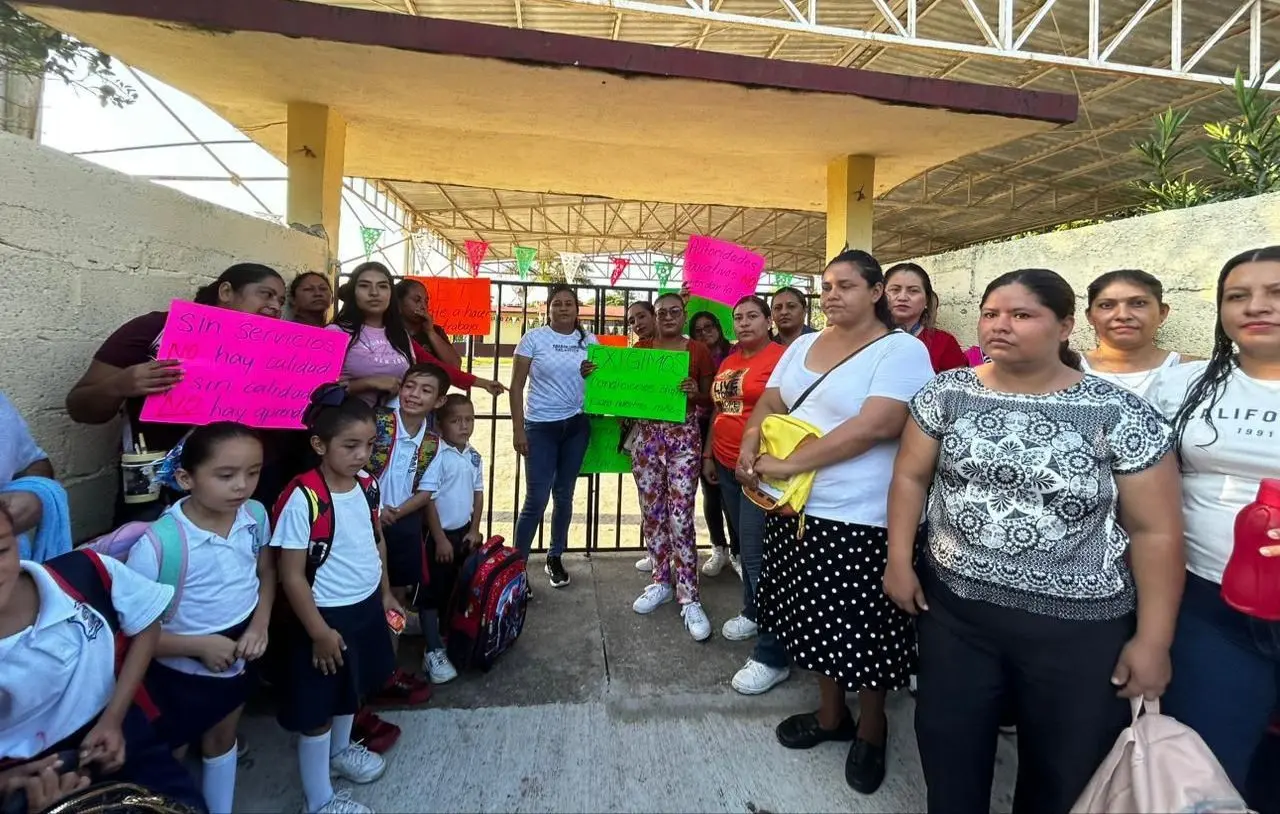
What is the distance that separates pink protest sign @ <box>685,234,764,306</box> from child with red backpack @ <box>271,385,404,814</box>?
2.25 m

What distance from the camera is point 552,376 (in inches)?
131

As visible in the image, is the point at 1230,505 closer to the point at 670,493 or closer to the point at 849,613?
the point at 849,613

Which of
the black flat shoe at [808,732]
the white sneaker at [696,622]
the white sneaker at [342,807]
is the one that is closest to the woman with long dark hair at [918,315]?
the black flat shoe at [808,732]

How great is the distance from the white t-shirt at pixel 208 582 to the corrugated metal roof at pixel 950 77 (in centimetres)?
269

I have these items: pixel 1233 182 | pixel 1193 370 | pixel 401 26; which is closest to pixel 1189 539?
pixel 1193 370

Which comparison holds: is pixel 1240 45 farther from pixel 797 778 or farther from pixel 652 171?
pixel 797 778

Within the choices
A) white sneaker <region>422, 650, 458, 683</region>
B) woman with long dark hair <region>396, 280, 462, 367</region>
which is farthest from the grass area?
white sneaker <region>422, 650, 458, 683</region>

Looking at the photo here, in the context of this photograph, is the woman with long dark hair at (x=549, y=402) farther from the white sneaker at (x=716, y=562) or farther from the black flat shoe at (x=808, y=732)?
the black flat shoe at (x=808, y=732)

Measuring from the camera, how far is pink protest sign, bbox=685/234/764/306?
3.55 m

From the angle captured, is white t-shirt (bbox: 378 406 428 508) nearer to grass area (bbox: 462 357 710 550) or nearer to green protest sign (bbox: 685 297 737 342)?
A: grass area (bbox: 462 357 710 550)

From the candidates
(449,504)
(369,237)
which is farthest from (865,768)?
(369,237)

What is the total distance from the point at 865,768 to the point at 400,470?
2.14 m

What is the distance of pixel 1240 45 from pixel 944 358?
7612 mm

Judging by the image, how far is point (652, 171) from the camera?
4.58 metres
